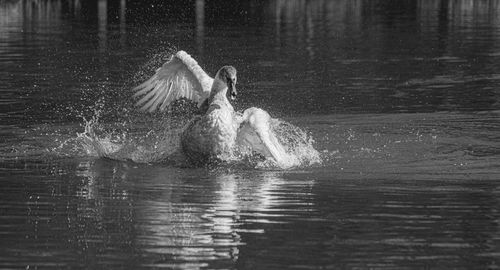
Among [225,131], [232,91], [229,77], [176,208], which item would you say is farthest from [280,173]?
[176,208]

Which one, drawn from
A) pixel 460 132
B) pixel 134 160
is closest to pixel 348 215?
pixel 134 160

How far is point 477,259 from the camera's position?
8.37m

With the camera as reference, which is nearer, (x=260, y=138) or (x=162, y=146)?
(x=260, y=138)

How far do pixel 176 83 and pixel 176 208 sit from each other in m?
4.85

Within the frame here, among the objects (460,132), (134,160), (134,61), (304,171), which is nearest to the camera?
(304,171)

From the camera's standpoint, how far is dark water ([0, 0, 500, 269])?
8664 mm

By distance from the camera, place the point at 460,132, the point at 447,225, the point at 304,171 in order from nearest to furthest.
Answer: the point at 447,225, the point at 304,171, the point at 460,132

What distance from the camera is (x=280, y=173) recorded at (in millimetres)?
12078

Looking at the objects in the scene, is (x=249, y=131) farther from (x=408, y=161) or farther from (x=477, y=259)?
(x=477, y=259)

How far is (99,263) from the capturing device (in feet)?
27.0

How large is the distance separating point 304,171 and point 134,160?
6.68 ft

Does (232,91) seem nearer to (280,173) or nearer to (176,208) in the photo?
(280,173)

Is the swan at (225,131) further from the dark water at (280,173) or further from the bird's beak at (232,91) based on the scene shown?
the dark water at (280,173)

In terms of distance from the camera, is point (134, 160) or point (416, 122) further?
point (416, 122)
